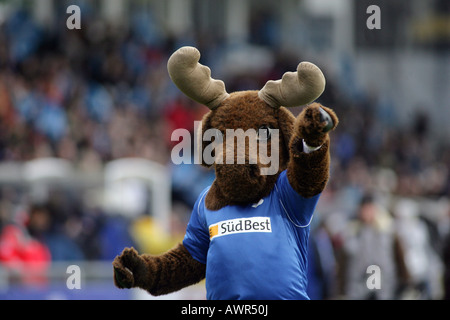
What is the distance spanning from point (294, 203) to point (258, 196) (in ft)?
0.53

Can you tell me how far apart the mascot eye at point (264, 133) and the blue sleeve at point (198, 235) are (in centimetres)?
41

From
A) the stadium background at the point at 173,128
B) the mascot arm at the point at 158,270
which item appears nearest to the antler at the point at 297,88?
the mascot arm at the point at 158,270

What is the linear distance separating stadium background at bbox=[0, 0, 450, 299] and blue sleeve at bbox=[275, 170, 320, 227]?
4.50 meters

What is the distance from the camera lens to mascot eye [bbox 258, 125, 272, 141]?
3.55 meters

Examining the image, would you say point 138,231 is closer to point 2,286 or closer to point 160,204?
point 160,204

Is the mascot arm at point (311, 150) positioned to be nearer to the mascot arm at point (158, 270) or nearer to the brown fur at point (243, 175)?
the brown fur at point (243, 175)

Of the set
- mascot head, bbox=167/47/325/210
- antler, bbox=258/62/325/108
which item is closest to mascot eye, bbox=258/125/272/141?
mascot head, bbox=167/47/325/210

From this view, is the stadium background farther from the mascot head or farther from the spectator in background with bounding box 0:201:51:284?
the mascot head

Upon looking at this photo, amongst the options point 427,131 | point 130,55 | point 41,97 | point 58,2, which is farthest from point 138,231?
point 427,131

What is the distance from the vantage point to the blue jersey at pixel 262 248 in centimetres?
339

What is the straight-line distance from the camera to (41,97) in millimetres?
11977

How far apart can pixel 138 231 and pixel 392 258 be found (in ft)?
9.76

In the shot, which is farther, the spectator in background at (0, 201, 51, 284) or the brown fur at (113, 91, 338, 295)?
the spectator in background at (0, 201, 51, 284)
